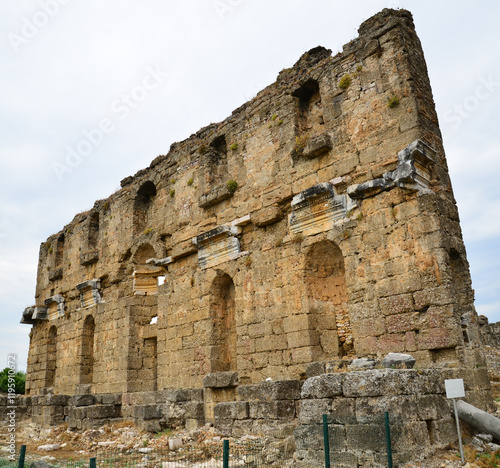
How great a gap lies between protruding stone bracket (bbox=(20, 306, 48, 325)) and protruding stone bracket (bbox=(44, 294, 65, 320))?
205mm

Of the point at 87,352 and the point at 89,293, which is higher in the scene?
the point at 89,293

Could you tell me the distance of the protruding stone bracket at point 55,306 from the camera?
56.5 ft

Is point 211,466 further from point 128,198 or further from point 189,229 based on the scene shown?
point 128,198

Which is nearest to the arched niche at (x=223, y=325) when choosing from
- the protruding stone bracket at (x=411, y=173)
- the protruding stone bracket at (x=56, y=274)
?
the protruding stone bracket at (x=411, y=173)

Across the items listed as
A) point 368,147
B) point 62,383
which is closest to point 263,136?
point 368,147

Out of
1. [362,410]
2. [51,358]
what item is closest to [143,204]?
[51,358]

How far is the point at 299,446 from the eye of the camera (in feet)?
19.2

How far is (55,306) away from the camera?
17.9 metres

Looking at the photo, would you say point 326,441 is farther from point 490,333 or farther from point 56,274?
point 56,274

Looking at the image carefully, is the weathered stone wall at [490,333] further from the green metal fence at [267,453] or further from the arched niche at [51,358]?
the arched niche at [51,358]

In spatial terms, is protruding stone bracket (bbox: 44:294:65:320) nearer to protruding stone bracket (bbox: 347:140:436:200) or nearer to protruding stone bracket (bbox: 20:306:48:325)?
protruding stone bracket (bbox: 20:306:48:325)

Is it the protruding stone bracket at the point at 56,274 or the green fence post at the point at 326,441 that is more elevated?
the protruding stone bracket at the point at 56,274

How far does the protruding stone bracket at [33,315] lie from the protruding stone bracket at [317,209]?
12.6 m

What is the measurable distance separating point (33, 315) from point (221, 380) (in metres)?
11.5
